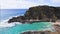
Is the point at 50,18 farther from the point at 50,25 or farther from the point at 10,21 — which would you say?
the point at 10,21

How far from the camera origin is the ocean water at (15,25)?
45.8 inches

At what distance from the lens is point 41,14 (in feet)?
3.91

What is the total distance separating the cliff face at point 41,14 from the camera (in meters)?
1.18

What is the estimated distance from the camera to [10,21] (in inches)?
46.4

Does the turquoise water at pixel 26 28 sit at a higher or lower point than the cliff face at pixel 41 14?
lower

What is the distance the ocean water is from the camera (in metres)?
1.16

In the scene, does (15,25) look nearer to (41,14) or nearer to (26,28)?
(26,28)

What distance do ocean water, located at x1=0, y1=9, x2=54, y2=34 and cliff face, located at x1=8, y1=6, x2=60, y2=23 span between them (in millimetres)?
43

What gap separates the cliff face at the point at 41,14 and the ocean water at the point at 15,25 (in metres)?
0.04

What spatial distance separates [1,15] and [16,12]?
0.16 m

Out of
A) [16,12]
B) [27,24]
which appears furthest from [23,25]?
[16,12]

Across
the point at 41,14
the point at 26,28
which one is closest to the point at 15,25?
the point at 26,28

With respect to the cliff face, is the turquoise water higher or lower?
lower

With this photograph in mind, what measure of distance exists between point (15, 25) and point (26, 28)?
118 millimetres
